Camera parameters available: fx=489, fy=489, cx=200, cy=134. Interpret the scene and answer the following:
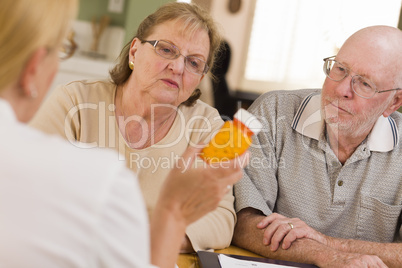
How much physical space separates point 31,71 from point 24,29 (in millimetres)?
68

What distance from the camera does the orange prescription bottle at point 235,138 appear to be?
3.20 feet

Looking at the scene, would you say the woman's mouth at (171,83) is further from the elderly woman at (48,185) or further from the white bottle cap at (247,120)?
the elderly woman at (48,185)

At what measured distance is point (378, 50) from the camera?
173 cm

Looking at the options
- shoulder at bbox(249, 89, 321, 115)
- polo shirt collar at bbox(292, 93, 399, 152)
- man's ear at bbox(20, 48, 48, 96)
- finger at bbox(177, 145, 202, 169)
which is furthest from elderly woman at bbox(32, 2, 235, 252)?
man's ear at bbox(20, 48, 48, 96)

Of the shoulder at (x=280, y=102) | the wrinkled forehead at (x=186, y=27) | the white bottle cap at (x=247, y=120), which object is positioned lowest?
the shoulder at (x=280, y=102)

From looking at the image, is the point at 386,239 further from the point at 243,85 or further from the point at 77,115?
the point at 243,85

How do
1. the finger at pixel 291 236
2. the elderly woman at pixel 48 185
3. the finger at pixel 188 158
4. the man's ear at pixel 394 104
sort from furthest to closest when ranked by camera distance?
the man's ear at pixel 394 104
the finger at pixel 291 236
the finger at pixel 188 158
the elderly woman at pixel 48 185

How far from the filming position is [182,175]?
0.89 m

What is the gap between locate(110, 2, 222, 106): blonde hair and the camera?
1661 millimetres

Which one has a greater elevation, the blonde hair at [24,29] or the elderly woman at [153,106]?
the blonde hair at [24,29]

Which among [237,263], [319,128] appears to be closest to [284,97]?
[319,128]

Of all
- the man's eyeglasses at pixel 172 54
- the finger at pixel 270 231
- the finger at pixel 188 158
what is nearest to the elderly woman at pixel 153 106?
the man's eyeglasses at pixel 172 54

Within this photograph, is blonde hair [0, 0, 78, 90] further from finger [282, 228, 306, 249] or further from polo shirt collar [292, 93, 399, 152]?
polo shirt collar [292, 93, 399, 152]

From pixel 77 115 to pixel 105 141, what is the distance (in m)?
0.12
